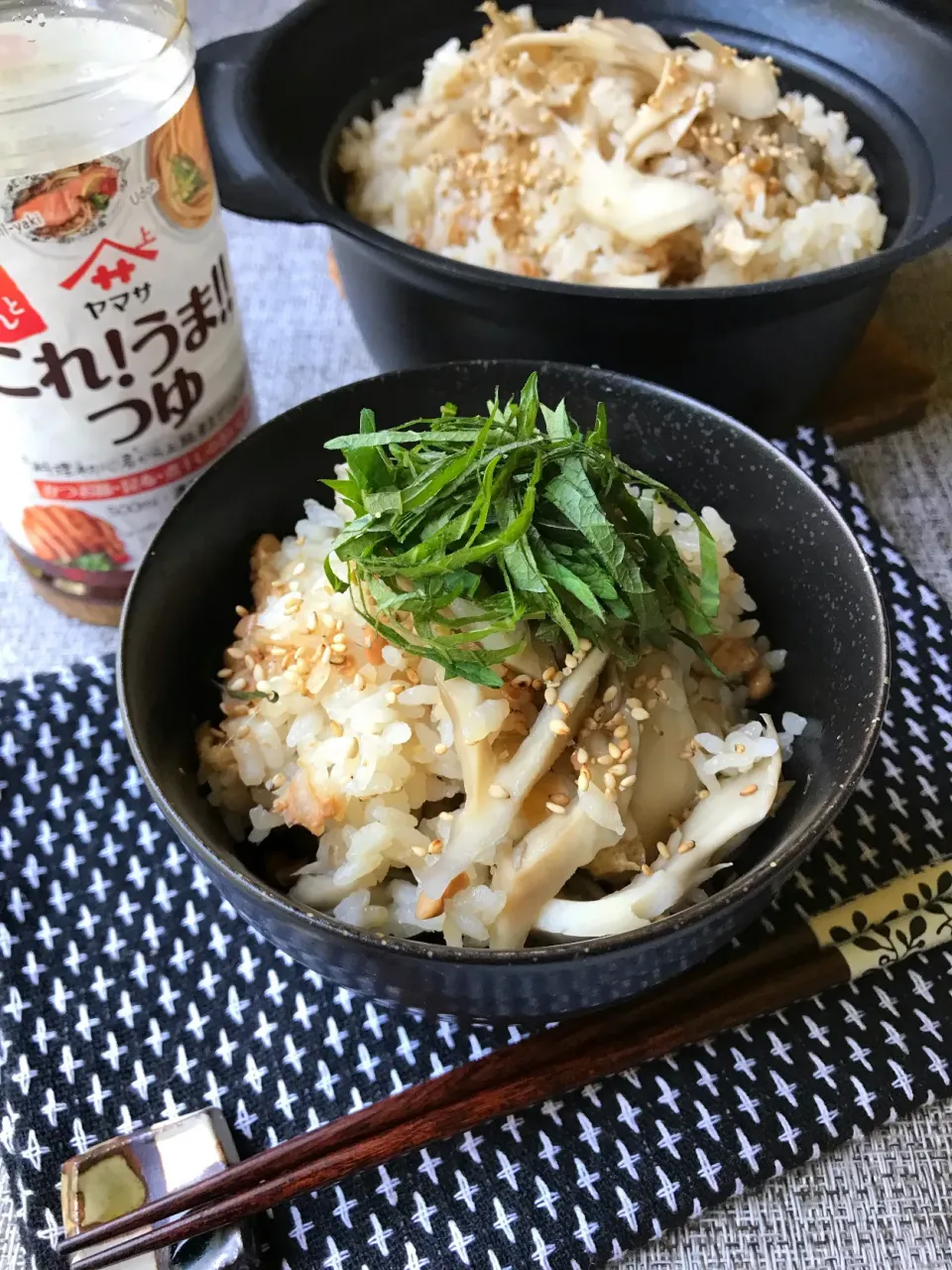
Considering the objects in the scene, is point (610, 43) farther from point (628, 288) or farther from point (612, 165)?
point (628, 288)

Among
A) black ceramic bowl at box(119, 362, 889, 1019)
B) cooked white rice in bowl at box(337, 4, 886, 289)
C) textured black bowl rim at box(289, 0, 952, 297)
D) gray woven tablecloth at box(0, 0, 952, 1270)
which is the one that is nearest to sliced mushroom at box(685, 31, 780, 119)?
cooked white rice in bowl at box(337, 4, 886, 289)

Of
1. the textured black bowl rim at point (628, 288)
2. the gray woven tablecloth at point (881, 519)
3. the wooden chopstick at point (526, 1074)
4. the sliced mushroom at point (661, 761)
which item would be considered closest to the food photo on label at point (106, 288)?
the textured black bowl rim at point (628, 288)

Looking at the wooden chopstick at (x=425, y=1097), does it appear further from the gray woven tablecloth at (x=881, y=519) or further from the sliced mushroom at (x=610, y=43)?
the sliced mushroom at (x=610, y=43)

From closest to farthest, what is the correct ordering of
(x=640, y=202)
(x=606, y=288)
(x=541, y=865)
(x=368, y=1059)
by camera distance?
(x=541, y=865) → (x=368, y=1059) → (x=606, y=288) → (x=640, y=202)

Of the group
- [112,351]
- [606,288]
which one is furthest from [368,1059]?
[606,288]

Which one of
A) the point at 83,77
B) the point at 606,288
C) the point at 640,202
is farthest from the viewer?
the point at 640,202

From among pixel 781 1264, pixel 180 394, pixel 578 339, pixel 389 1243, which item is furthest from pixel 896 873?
pixel 180 394

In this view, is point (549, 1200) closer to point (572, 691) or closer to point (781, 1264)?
point (781, 1264)
